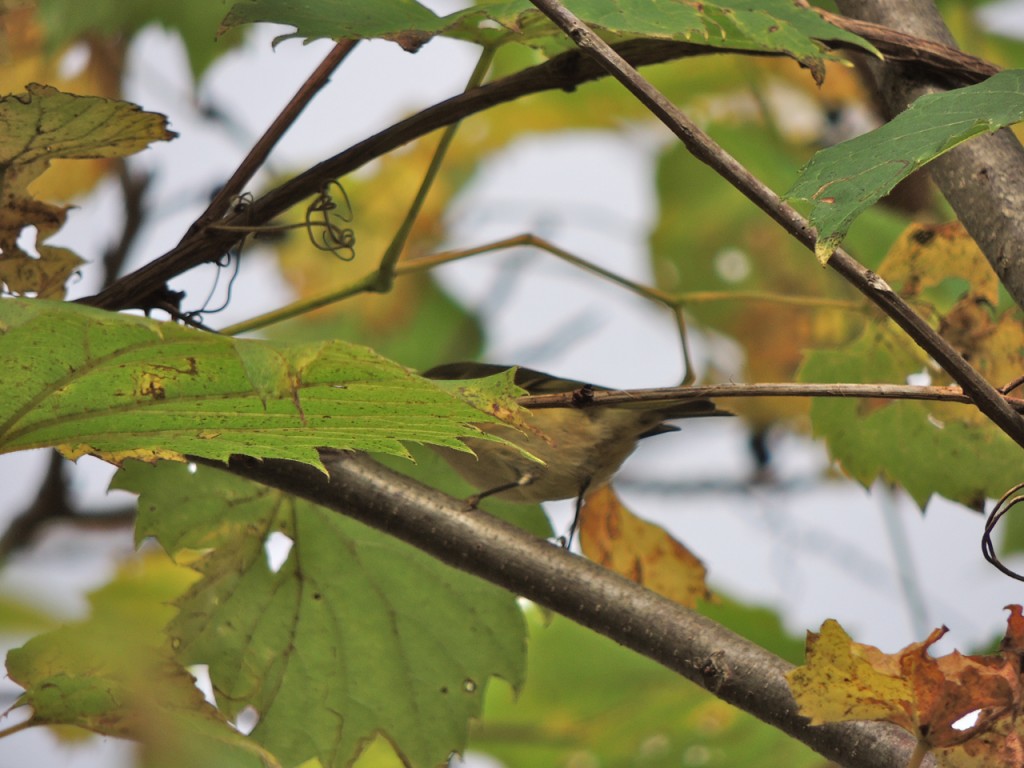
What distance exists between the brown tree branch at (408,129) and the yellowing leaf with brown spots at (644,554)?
0.51m

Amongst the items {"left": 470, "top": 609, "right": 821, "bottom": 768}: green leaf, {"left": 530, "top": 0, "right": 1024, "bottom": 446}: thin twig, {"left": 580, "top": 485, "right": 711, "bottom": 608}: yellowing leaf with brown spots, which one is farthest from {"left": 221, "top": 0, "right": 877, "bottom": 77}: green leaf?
{"left": 470, "top": 609, "right": 821, "bottom": 768}: green leaf

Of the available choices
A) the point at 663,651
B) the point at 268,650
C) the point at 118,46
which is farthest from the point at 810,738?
the point at 118,46

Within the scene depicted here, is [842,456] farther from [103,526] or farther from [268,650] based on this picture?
[103,526]

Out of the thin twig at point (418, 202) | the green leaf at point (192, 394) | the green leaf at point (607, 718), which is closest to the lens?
the green leaf at point (192, 394)

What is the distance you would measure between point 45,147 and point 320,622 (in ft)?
1.70

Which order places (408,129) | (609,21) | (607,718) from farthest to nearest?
(607,718) < (408,129) < (609,21)

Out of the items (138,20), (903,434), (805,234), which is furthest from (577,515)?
(138,20)

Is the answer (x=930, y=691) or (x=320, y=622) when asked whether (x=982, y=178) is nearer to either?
(x=930, y=691)

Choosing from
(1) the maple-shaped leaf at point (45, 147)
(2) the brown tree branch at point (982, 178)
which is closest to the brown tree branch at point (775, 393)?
(2) the brown tree branch at point (982, 178)

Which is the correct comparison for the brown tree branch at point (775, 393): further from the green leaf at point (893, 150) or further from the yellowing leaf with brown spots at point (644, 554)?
the yellowing leaf with brown spots at point (644, 554)

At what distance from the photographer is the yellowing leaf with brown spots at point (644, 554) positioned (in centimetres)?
121

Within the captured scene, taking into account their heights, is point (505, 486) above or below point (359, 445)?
above

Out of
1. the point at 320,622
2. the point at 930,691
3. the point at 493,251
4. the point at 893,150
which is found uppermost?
the point at 493,251

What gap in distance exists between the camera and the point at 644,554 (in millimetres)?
1221
